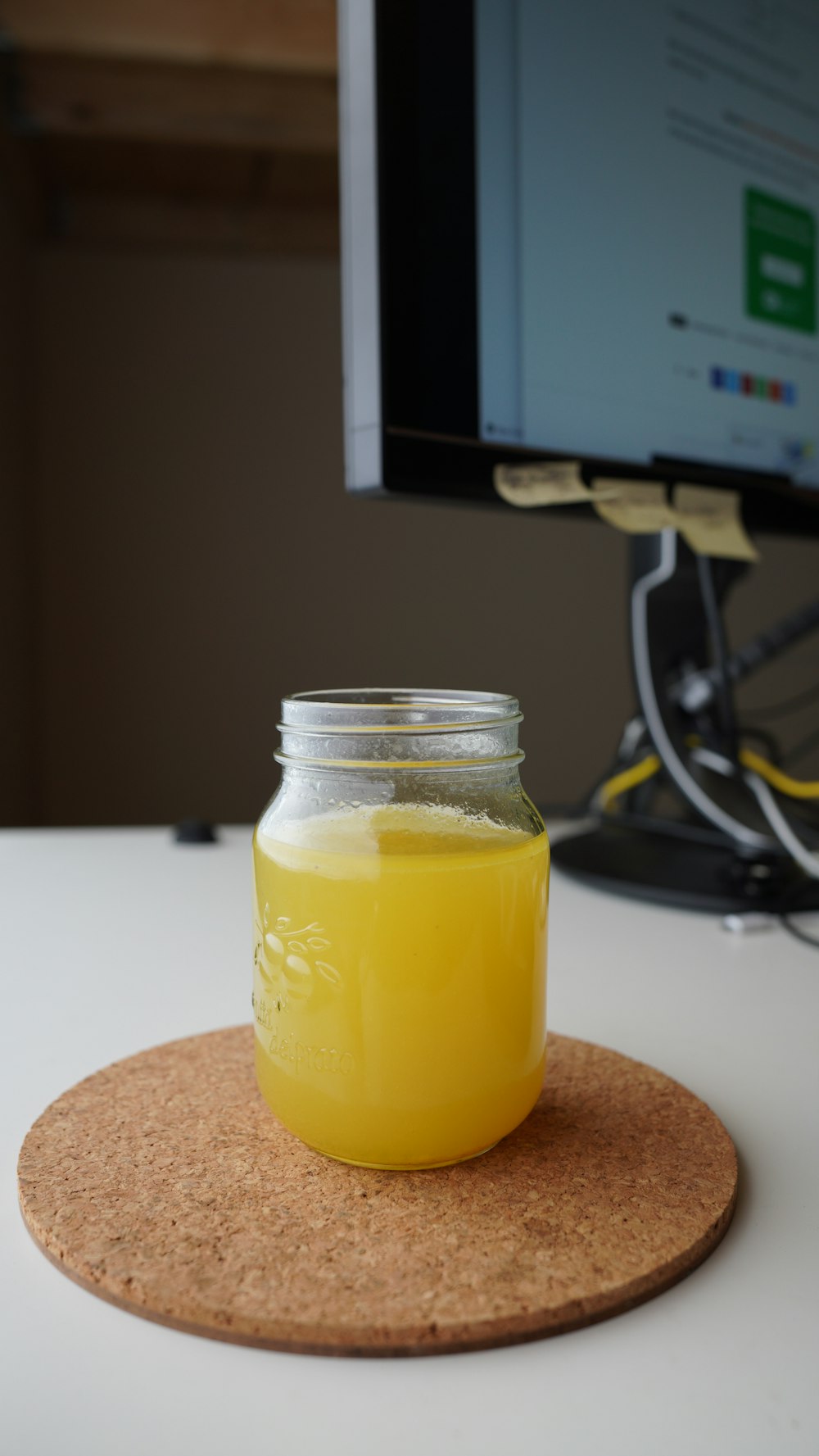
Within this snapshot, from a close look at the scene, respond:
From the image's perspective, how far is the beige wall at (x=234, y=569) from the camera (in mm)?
4039

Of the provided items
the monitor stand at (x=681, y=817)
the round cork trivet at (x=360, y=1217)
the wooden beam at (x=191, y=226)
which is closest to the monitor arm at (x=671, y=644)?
the monitor stand at (x=681, y=817)

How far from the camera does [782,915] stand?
669 mm

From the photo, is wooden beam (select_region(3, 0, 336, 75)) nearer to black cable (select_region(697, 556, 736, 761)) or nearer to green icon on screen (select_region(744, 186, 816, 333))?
green icon on screen (select_region(744, 186, 816, 333))

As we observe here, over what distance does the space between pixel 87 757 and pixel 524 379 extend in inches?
145

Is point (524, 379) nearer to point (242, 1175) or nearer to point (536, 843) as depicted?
point (536, 843)

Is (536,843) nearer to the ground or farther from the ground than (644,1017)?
farther from the ground

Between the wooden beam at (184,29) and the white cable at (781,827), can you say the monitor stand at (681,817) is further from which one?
the wooden beam at (184,29)

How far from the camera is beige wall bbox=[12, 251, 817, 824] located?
13.3 ft

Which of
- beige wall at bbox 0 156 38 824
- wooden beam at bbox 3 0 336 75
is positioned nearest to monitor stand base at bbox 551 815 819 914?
beige wall at bbox 0 156 38 824

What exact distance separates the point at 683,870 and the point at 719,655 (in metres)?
0.18

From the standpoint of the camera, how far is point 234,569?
4.13 metres

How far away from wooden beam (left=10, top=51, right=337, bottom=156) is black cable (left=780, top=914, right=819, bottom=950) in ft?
11.2

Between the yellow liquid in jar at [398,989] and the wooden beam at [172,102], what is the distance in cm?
361

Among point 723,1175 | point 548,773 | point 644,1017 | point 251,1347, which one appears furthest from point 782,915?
point 548,773
